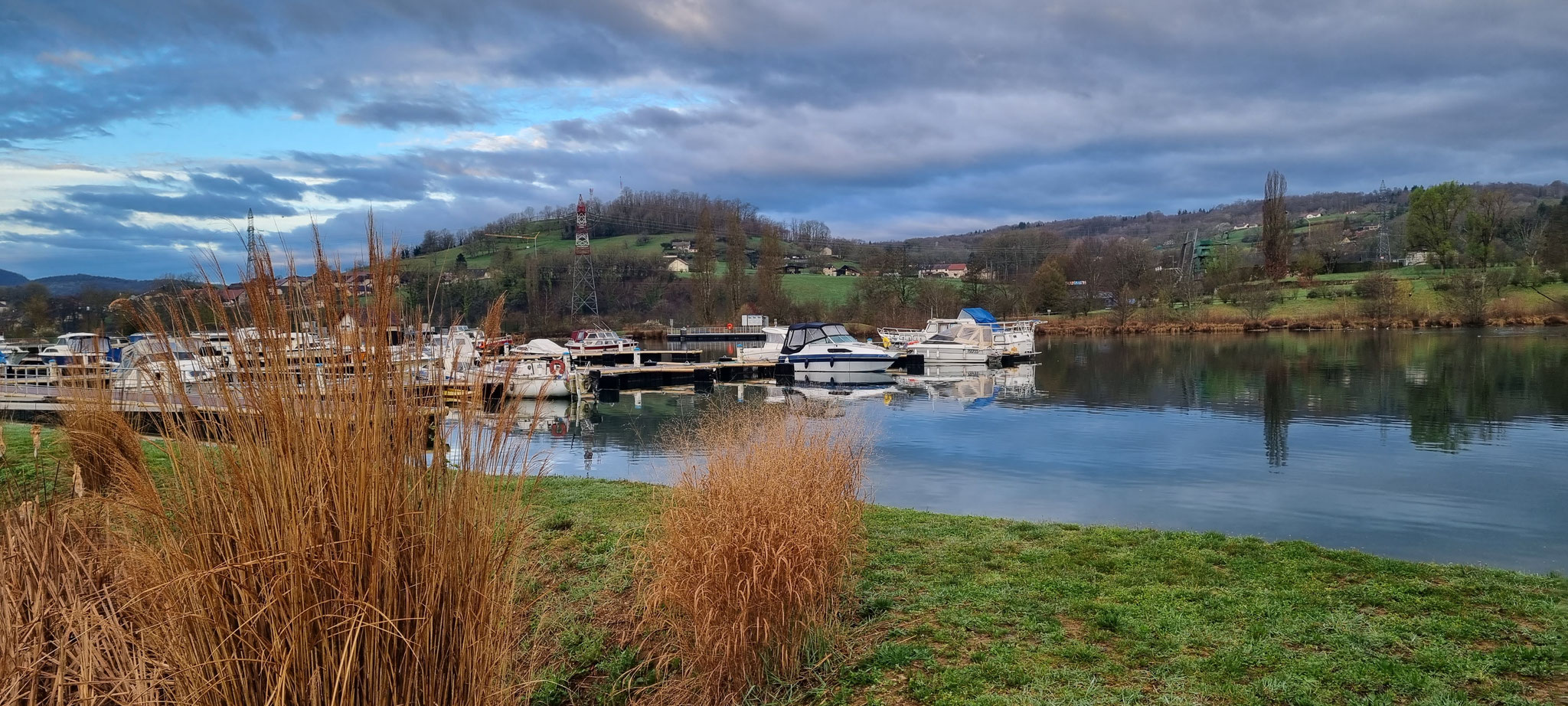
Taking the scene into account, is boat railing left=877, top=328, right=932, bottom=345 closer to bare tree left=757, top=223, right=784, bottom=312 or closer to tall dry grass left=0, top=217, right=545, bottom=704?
bare tree left=757, top=223, right=784, bottom=312

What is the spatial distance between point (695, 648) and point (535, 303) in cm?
7159

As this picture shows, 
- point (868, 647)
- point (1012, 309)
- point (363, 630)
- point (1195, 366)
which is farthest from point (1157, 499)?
point (1012, 309)

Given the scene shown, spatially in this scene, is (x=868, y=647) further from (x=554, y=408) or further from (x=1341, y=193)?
(x=1341, y=193)

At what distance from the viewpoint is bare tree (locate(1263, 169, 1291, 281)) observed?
237 feet

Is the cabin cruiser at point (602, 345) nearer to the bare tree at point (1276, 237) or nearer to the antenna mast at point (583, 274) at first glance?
the antenna mast at point (583, 274)

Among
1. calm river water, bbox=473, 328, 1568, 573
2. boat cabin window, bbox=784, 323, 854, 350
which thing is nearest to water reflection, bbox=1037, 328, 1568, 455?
calm river water, bbox=473, 328, 1568, 573

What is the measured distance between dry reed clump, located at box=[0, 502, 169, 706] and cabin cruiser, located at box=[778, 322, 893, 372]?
109ft

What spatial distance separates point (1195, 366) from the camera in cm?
3456

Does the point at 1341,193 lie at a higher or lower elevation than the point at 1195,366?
higher

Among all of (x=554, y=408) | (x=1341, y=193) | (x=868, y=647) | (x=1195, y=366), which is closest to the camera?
(x=868, y=647)

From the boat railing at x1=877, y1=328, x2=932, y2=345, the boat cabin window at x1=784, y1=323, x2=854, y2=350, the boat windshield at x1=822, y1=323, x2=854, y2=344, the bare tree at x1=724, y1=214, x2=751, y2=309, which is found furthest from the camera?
the bare tree at x1=724, y1=214, x2=751, y2=309

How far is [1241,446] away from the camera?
16312 mm

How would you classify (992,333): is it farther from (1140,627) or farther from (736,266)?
(1140,627)

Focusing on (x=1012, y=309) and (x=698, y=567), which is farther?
(x=1012, y=309)
